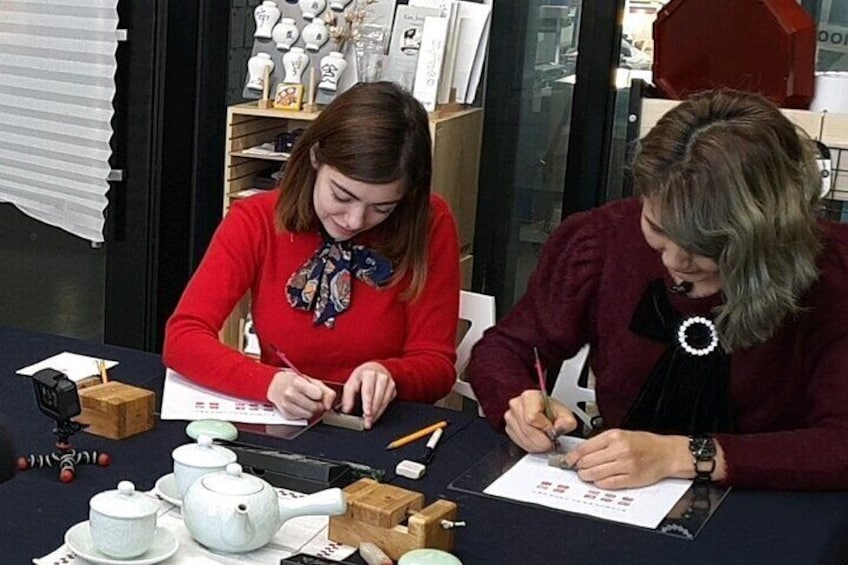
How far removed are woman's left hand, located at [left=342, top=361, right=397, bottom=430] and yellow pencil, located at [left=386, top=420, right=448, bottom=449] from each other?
7 cm

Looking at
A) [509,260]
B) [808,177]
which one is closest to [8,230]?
[509,260]

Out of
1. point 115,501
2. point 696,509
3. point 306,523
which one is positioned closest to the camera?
point 115,501

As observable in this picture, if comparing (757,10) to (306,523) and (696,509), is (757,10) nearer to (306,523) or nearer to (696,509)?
(696,509)

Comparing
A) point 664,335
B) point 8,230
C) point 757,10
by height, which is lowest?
point 8,230

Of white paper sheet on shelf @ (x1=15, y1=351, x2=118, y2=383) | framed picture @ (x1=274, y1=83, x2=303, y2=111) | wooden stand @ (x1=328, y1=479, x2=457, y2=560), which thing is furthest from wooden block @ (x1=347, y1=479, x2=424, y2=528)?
framed picture @ (x1=274, y1=83, x2=303, y2=111)

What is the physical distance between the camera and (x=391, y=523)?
4.74ft

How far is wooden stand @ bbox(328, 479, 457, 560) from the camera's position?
4.70 ft

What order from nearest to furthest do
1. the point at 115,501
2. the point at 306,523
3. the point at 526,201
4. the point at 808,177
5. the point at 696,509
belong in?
the point at 115,501, the point at 306,523, the point at 696,509, the point at 808,177, the point at 526,201

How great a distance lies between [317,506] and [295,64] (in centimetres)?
210

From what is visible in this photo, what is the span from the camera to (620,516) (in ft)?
5.28

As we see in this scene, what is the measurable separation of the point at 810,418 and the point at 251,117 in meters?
2.00

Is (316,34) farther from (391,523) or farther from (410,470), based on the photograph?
(391,523)

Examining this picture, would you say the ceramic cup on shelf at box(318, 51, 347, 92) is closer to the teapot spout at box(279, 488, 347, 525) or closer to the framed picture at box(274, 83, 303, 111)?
the framed picture at box(274, 83, 303, 111)

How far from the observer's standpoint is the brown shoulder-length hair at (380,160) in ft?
6.81
